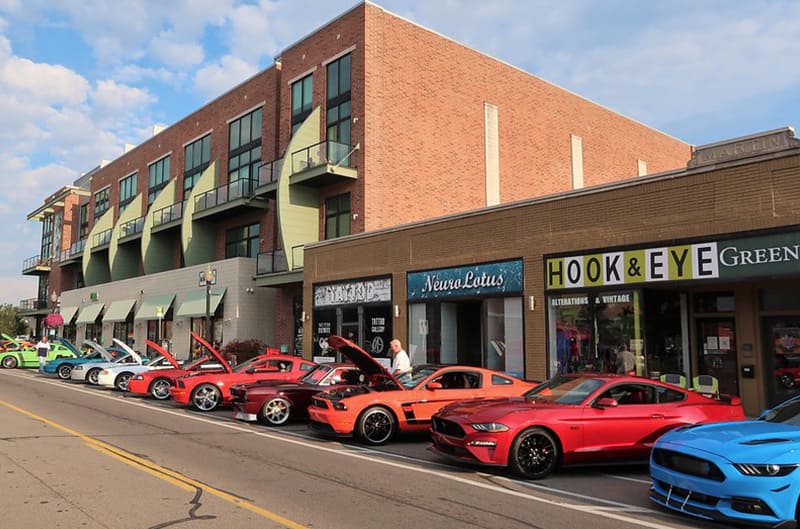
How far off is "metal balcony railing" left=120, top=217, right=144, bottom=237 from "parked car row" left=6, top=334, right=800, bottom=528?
105ft

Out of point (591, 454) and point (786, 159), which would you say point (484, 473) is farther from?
point (786, 159)

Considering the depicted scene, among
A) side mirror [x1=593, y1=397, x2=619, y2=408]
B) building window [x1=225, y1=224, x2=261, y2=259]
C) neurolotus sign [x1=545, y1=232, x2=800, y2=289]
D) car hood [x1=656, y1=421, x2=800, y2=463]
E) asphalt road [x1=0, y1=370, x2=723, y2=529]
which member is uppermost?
building window [x1=225, y1=224, x2=261, y2=259]

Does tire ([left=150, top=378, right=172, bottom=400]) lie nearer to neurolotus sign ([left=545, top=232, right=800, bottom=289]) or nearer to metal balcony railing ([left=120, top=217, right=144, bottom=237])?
neurolotus sign ([left=545, top=232, right=800, bottom=289])

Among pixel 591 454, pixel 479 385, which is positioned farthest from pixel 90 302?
pixel 591 454

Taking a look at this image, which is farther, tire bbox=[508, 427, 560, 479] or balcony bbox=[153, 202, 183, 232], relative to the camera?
balcony bbox=[153, 202, 183, 232]

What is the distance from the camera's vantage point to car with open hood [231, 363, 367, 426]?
45.6 feet

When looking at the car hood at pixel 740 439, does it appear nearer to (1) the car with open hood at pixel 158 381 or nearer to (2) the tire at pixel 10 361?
(1) the car with open hood at pixel 158 381

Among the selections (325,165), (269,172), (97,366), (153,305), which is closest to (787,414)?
(325,165)

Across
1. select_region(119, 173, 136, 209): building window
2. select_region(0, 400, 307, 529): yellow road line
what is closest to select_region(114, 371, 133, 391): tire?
select_region(0, 400, 307, 529): yellow road line

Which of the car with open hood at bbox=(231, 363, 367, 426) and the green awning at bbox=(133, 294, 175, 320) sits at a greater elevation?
the green awning at bbox=(133, 294, 175, 320)

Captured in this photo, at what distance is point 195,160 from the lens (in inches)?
1575

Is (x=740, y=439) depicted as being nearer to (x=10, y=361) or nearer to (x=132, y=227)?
(x=10, y=361)

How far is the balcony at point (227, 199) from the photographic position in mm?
32125

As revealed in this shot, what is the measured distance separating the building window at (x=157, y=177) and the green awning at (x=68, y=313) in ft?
42.4
